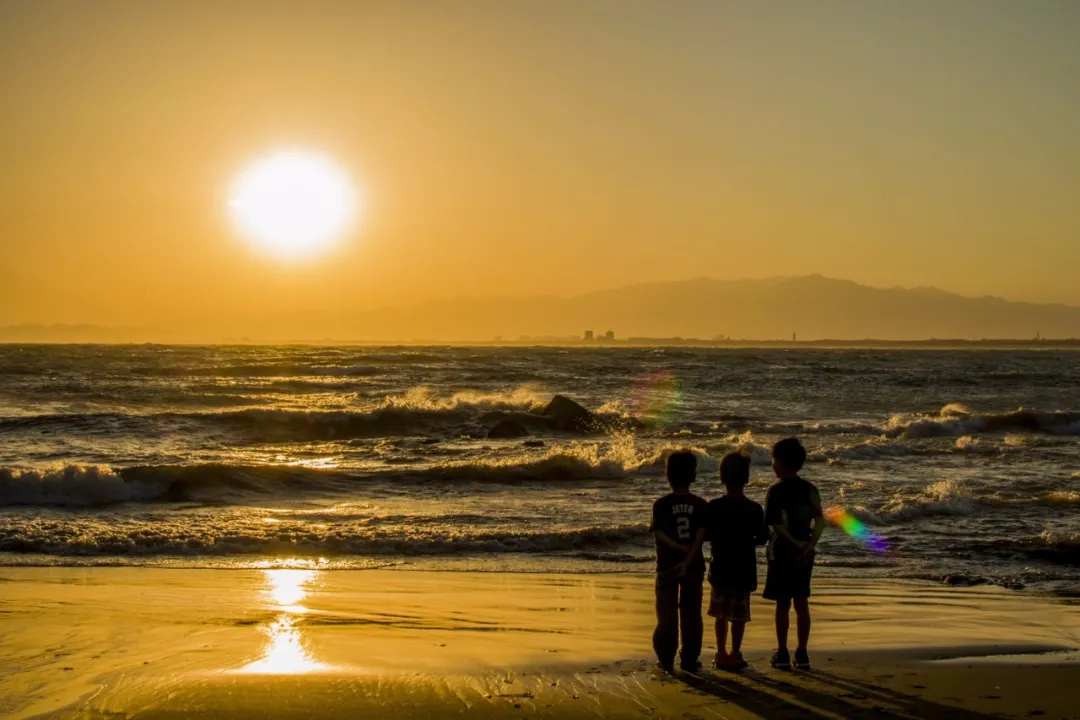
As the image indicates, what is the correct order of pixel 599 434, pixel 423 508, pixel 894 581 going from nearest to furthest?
pixel 894 581 < pixel 423 508 < pixel 599 434

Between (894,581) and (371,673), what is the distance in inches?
237

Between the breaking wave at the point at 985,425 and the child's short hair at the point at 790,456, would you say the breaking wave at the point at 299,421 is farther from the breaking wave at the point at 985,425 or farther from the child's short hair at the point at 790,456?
the child's short hair at the point at 790,456

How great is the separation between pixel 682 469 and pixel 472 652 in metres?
1.94

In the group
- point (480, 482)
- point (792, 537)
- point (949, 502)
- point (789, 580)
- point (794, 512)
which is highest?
point (794, 512)

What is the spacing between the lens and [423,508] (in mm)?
15578

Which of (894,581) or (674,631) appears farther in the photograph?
(894,581)

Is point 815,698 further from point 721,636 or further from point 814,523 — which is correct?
point 814,523

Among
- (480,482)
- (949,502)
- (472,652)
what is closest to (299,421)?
(480,482)

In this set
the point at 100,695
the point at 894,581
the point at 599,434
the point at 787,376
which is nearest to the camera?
the point at 100,695

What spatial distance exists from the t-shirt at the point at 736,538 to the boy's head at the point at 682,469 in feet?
0.86

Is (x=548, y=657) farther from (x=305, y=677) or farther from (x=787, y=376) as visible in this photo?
(x=787, y=376)

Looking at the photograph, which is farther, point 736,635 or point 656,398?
point 656,398

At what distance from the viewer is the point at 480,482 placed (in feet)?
61.6

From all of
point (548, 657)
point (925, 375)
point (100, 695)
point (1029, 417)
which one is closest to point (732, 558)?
point (548, 657)
